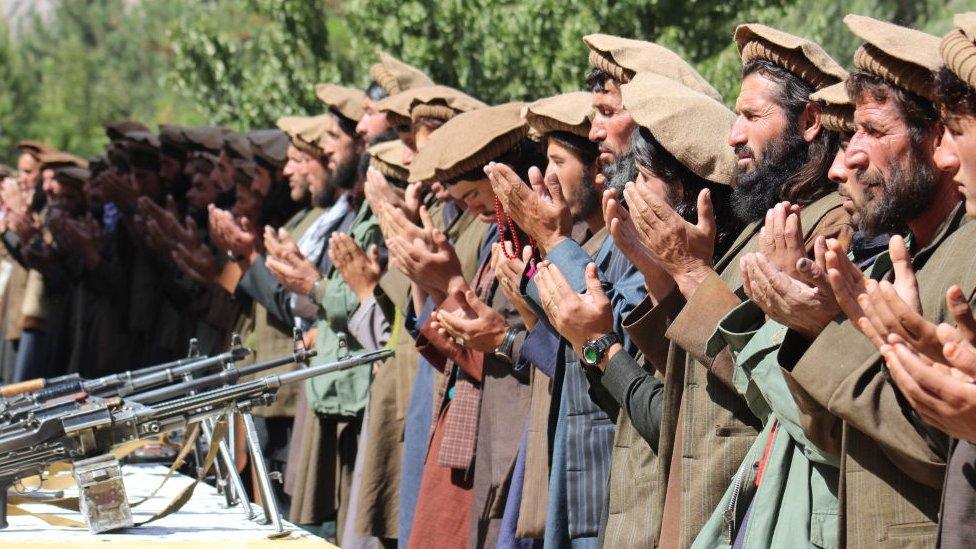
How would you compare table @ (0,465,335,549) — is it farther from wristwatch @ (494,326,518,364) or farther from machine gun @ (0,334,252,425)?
wristwatch @ (494,326,518,364)

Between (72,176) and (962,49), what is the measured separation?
36.8 feet

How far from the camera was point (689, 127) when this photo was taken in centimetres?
468

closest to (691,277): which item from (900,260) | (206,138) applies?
(900,260)

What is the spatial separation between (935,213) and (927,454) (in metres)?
0.70

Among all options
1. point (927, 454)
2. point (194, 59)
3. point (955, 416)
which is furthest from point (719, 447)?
point (194, 59)

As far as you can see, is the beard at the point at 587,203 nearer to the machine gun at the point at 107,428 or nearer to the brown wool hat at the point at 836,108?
the machine gun at the point at 107,428

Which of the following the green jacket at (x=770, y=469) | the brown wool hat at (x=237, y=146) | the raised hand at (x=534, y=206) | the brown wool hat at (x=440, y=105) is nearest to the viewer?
the green jacket at (x=770, y=469)

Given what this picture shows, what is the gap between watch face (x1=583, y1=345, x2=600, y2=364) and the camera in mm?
4504

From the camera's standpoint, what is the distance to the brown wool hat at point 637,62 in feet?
17.6

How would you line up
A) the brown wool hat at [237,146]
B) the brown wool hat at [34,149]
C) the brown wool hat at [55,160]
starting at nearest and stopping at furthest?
the brown wool hat at [237,146], the brown wool hat at [55,160], the brown wool hat at [34,149]

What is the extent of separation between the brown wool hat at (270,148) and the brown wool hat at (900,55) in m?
6.29

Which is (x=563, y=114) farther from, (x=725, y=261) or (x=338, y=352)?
(x=338, y=352)

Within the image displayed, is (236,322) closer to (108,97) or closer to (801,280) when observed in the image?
(801,280)

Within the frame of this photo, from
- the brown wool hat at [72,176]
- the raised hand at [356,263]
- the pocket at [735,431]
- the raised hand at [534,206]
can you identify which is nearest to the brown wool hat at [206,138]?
the brown wool hat at [72,176]
